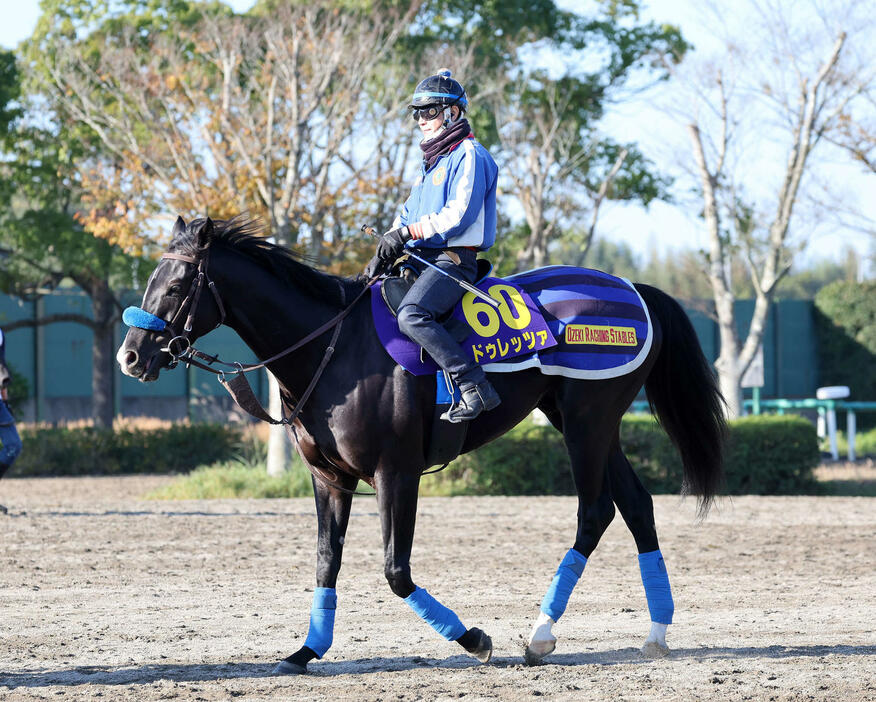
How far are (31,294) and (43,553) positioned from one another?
39.5ft

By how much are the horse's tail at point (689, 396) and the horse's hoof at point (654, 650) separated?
917 millimetres

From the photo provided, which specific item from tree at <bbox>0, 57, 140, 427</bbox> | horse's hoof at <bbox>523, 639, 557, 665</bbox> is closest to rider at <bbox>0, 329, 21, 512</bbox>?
horse's hoof at <bbox>523, 639, 557, 665</bbox>

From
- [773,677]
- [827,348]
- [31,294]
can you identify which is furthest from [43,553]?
[827,348]

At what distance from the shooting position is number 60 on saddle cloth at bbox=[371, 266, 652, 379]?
16.6 ft

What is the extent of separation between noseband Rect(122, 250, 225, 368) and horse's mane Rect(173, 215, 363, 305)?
0.60 feet

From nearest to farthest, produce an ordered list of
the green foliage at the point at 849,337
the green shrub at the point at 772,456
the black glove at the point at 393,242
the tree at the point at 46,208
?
1. the black glove at the point at 393,242
2. the green shrub at the point at 772,456
3. the tree at the point at 46,208
4. the green foliage at the point at 849,337

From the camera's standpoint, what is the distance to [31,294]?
1981 cm

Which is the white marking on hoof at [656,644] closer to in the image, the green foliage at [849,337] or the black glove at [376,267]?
the black glove at [376,267]

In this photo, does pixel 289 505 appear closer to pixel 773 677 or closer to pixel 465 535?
pixel 465 535

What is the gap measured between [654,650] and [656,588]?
341 millimetres

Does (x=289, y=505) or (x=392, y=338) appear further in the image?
(x=289, y=505)

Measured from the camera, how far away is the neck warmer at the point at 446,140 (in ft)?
16.9

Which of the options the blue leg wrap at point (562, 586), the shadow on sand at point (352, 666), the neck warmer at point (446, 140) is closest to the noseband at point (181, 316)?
the neck warmer at point (446, 140)

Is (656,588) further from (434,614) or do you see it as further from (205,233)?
(205,233)
